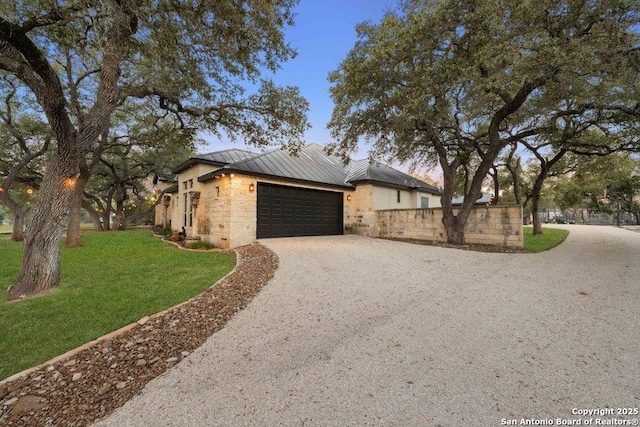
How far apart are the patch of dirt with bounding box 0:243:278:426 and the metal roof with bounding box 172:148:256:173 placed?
9412 millimetres

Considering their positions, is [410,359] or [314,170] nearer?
[410,359]

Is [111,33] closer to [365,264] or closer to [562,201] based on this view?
[365,264]

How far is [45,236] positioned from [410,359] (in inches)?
264

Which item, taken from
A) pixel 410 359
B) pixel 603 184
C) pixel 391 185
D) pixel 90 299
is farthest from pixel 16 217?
Answer: pixel 603 184

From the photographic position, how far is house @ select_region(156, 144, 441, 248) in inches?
415

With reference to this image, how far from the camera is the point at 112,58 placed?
5590 mm

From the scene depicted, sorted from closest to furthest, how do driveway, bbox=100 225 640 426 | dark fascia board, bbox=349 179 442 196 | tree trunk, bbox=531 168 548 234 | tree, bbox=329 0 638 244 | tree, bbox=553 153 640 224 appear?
driveway, bbox=100 225 640 426 < tree, bbox=329 0 638 244 < dark fascia board, bbox=349 179 442 196 < tree, bbox=553 153 640 224 < tree trunk, bbox=531 168 548 234

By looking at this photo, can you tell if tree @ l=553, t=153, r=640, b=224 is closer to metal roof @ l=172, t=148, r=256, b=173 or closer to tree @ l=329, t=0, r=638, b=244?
tree @ l=329, t=0, r=638, b=244

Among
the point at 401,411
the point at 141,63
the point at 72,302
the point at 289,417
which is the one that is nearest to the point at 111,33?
the point at 141,63

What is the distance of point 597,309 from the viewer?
→ 3.93m

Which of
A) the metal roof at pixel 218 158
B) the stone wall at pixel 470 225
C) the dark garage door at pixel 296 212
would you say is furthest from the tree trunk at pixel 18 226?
the stone wall at pixel 470 225

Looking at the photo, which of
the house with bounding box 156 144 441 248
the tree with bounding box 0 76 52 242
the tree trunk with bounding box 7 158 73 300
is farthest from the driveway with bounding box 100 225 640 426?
the tree with bounding box 0 76 52 242

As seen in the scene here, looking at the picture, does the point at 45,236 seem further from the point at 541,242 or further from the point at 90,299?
the point at 541,242

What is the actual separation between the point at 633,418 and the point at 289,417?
249 cm
